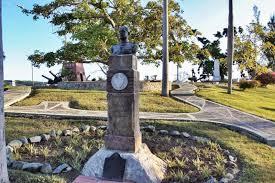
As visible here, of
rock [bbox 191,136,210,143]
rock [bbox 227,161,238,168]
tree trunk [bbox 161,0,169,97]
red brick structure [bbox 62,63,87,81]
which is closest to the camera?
rock [bbox 227,161,238,168]

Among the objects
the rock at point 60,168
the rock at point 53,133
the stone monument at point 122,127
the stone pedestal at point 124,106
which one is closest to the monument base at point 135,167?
the stone monument at point 122,127

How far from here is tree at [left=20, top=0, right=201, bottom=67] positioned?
19.6 meters

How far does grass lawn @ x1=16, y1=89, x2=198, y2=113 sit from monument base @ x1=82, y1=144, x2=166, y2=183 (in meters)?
5.93

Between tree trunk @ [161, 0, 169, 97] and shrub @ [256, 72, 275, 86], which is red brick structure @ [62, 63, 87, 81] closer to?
tree trunk @ [161, 0, 169, 97]

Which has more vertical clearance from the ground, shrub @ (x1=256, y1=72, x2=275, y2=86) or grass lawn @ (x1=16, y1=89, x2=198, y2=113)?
shrub @ (x1=256, y1=72, x2=275, y2=86)

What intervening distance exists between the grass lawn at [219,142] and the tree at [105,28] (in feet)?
28.3

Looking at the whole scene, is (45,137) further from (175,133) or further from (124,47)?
(124,47)

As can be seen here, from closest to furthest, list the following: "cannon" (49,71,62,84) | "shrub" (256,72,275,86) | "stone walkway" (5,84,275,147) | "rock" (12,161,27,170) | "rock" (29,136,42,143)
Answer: "rock" (12,161,27,170), "rock" (29,136,42,143), "stone walkway" (5,84,275,147), "cannon" (49,71,62,84), "shrub" (256,72,275,86)

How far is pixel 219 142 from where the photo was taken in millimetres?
9398

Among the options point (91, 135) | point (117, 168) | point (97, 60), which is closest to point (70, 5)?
point (97, 60)

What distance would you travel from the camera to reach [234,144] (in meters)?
9.28

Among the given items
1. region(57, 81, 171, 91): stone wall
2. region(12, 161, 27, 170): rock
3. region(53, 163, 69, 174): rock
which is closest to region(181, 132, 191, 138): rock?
region(53, 163, 69, 174): rock

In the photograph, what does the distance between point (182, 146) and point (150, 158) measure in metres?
1.69

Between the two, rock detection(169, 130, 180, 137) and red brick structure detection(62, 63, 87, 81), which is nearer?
rock detection(169, 130, 180, 137)
